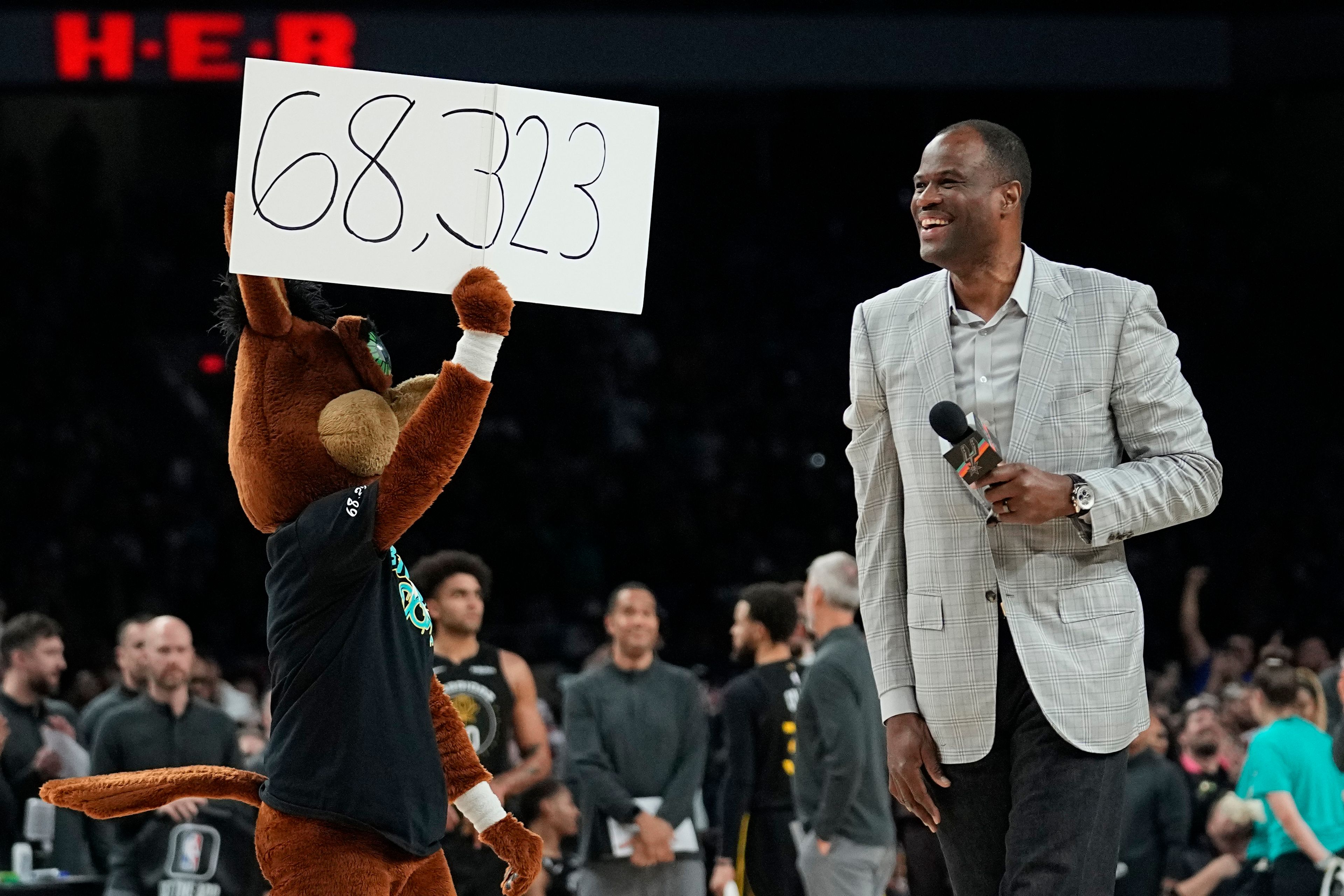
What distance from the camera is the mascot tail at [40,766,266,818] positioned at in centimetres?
313

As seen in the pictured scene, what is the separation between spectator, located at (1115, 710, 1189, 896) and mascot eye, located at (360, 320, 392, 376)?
4.67 meters

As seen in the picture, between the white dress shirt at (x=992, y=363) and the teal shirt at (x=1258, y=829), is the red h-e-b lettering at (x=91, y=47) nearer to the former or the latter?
the teal shirt at (x=1258, y=829)

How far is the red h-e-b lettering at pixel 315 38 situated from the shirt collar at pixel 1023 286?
8.13 metres

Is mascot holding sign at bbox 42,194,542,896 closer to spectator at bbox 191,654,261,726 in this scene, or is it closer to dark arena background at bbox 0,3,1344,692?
spectator at bbox 191,654,261,726

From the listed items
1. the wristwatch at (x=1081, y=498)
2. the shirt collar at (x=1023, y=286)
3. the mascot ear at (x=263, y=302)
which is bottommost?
the wristwatch at (x=1081, y=498)

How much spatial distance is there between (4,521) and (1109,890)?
1172cm

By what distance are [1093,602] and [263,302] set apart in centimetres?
164

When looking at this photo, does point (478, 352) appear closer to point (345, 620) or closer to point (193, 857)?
point (345, 620)

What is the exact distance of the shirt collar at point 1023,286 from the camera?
113 inches

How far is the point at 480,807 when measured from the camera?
327 cm

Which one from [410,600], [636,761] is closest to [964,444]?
[410,600]

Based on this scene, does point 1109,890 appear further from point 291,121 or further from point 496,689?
point 496,689

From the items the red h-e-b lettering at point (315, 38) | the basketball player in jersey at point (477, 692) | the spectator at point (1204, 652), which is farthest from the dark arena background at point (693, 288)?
the basketball player in jersey at point (477, 692)

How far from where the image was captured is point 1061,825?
266cm
